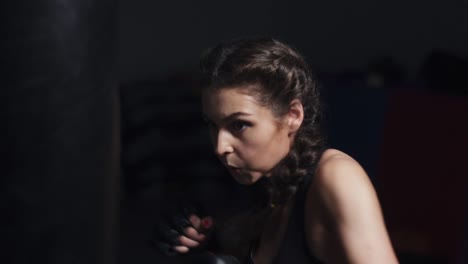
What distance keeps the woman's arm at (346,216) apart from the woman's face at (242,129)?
4.3 inches

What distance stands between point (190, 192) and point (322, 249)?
3.01 meters

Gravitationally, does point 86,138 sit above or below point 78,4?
below

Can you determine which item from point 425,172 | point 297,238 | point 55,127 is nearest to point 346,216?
point 297,238

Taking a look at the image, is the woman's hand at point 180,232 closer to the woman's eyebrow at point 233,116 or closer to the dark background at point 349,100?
the woman's eyebrow at point 233,116

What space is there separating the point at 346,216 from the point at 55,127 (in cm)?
54

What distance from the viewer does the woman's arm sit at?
49.9 inches

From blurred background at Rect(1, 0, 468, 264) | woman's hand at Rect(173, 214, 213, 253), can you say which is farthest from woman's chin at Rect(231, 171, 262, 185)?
blurred background at Rect(1, 0, 468, 264)

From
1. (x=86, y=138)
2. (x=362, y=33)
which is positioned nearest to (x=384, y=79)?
(x=362, y=33)

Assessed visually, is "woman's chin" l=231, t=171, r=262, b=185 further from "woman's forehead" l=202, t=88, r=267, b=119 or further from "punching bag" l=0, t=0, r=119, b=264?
"punching bag" l=0, t=0, r=119, b=264

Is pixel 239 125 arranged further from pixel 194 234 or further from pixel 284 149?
pixel 194 234

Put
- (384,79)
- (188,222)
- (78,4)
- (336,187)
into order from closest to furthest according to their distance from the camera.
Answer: (78,4), (336,187), (188,222), (384,79)

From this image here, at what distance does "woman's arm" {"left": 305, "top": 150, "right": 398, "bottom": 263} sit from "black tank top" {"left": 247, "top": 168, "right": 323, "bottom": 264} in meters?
0.02

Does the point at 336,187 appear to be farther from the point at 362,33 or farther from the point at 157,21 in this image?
the point at 362,33

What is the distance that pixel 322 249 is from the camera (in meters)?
1.37
